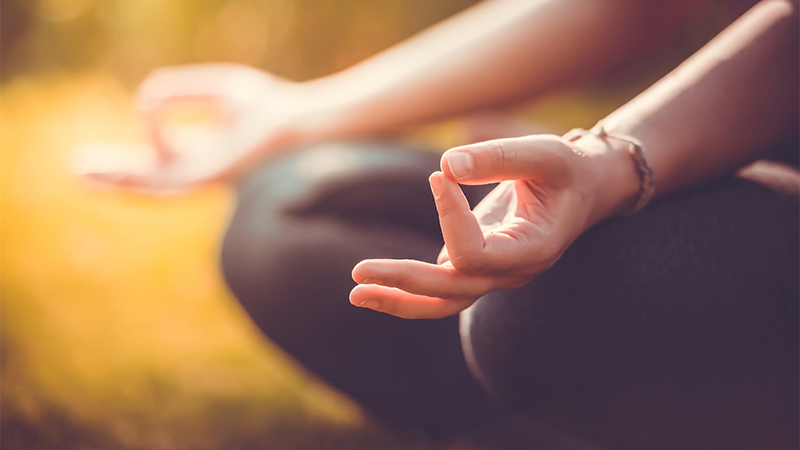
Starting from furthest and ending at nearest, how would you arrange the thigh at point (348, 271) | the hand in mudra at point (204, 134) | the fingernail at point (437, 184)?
the hand in mudra at point (204, 134)
the thigh at point (348, 271)
the fingernail at point (437, 184)

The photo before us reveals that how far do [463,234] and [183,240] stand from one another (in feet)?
3.17

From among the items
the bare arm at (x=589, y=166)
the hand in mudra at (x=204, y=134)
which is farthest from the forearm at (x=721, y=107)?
the hand in mudra at (x=204, y=134)

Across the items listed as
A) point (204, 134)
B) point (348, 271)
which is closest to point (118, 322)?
point (204, 134)

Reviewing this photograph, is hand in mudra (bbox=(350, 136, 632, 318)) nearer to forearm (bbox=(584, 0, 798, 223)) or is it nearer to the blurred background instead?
forearm (bbox=(584, 0, 798, 223))

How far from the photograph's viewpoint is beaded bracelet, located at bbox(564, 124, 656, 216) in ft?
1.08

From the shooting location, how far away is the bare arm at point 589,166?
263mm

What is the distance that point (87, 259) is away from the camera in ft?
3.30

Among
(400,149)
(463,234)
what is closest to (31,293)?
(400,149)

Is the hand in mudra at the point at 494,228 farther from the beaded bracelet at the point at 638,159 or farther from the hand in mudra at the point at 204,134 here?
the hand in mudra at the point at 204,134

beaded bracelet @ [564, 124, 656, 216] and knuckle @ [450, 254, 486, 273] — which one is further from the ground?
beaded bracelet @ [564, 124, 656, 216]

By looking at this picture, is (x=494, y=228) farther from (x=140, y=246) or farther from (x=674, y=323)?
(x=140, y=246)

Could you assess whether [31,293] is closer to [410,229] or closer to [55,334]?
[55,334]

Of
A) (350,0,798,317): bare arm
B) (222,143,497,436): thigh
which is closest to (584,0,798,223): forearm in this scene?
(350,0,798,317): bare arm

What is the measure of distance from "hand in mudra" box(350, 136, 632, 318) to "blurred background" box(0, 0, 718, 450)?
0.39 meters
